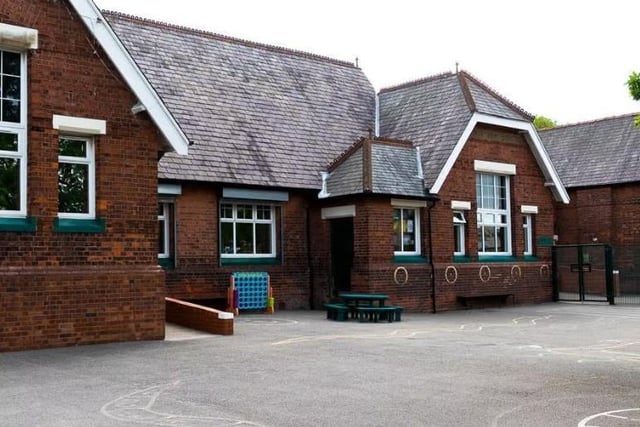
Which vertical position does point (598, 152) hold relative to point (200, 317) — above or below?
above

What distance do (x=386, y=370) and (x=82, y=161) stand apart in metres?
6.54

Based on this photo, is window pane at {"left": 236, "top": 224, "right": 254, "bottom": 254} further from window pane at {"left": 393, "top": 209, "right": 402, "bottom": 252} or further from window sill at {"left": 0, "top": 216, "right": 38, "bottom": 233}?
window sill at {"left": 0, "top": 216, "right": 38, "bottom": 233}

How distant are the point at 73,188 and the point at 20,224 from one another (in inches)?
48.7

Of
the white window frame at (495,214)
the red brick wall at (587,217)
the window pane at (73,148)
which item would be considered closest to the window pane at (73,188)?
the window pane at (73,148)

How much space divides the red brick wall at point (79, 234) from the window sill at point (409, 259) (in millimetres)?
8929

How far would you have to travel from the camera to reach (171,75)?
21453mm

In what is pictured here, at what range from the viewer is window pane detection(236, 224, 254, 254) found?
20562mm

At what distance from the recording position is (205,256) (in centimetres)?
1948

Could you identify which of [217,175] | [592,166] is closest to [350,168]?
[217,175]

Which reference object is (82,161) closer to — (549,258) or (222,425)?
(222,425)

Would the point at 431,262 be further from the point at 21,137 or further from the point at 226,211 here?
the point at 21,137

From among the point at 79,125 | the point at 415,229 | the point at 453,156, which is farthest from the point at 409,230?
the point at 79,125

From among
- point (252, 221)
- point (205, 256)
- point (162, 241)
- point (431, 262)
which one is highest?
point (252, 221)

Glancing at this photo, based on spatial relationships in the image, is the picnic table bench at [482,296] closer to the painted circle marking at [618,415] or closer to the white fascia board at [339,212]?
the white fascia board at [339,212]
